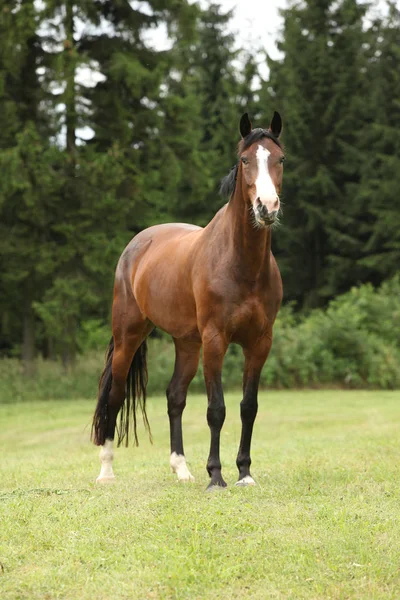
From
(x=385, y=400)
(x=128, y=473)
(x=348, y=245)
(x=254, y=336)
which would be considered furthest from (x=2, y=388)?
(x=348, y=245)

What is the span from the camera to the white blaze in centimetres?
549

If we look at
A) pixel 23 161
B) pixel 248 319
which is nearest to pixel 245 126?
pixel 248 319

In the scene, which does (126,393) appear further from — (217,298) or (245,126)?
(245,126)

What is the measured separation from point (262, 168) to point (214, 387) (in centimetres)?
177

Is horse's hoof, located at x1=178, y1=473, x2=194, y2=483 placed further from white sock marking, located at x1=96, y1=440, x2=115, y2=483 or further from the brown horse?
white sock marking, located at x1=96, y1=440, x2=115, y2=483

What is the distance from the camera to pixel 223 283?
617 centimetres

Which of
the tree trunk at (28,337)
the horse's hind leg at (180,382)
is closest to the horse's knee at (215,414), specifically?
the horse's hind leg at (180,382)

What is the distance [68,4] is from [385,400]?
12653 millimetres

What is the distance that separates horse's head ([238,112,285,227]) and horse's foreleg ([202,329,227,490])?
0.98 meters

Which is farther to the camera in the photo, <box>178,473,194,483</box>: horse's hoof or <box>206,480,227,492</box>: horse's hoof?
<box>178,473,194,483</box>: horse's hoof

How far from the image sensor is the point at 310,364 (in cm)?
1825

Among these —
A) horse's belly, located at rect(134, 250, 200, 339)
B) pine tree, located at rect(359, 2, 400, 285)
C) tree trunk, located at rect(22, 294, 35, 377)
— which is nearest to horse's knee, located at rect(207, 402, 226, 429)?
horse's belly, located at rect(134, 250, 200, 339)

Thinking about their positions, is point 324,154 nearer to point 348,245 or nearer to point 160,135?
point 348,245

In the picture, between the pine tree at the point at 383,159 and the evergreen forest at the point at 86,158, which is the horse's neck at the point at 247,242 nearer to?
the evergreen forest at the point at 86,158
